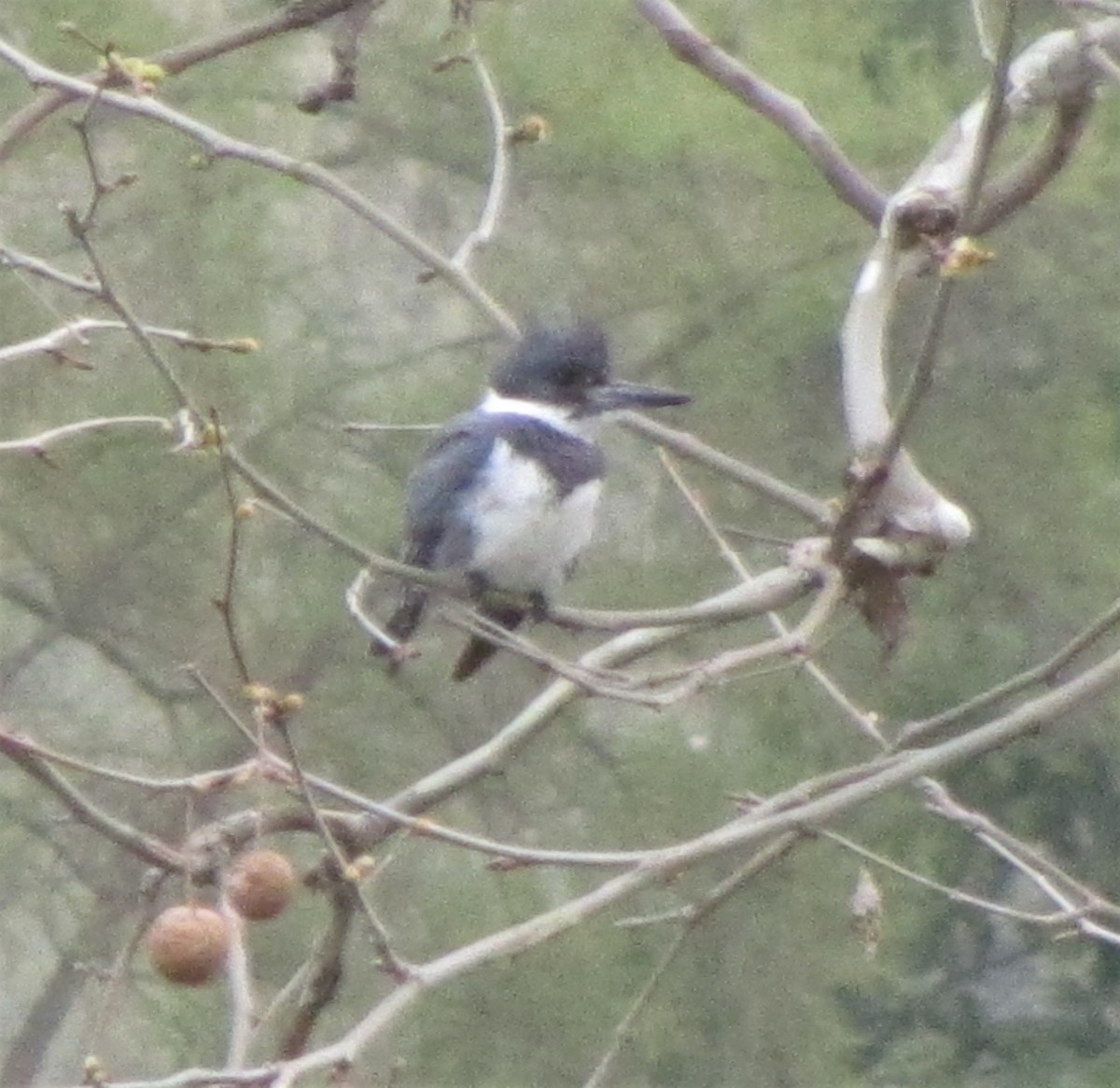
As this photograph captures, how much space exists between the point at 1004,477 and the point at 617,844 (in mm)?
522

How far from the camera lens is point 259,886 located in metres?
1.08

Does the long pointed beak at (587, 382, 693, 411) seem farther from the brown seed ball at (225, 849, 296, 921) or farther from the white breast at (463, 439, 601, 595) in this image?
the brown seed ball at (225, 849, 296, 921)

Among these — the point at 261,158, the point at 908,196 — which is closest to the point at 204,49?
the point at 261,158

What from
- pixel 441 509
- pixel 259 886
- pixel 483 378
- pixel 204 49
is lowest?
pixel 483 378

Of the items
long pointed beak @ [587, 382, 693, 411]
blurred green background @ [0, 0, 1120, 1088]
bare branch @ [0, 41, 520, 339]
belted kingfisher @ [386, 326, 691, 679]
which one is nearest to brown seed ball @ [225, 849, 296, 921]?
bare branch @ [0, 41, 520, 339]

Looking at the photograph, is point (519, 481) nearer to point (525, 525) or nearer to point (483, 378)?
point (525, 525)

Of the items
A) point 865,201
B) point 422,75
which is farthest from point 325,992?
point 422,75

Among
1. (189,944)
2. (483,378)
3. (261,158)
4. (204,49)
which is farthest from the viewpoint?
(483,378)

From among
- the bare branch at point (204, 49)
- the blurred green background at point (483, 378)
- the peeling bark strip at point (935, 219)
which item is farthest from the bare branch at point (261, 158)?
the blurred green background at point (483, 378)

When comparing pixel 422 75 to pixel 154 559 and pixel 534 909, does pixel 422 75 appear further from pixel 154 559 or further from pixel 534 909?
pixel 534 909

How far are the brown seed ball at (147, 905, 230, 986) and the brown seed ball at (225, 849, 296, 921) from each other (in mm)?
29

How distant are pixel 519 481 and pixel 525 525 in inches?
1.7

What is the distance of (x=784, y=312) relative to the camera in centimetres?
220

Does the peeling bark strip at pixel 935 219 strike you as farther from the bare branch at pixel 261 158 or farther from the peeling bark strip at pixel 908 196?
the bare branch at pixel 261 158
